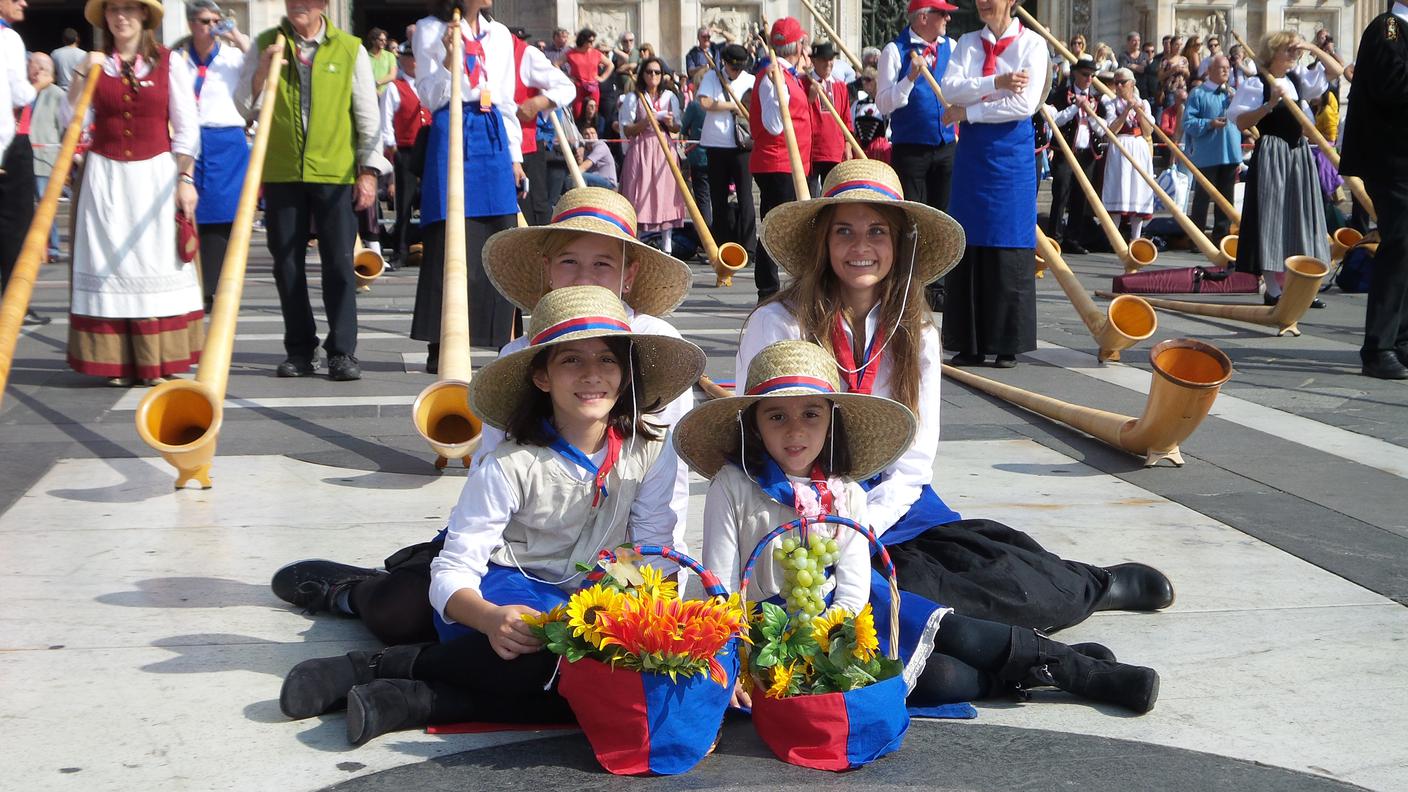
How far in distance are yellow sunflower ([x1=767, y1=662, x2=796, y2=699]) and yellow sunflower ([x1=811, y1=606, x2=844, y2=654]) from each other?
80mm

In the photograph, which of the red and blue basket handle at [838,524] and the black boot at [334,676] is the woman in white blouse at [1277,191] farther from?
the black boot at [334,676]

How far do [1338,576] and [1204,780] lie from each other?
1610mm

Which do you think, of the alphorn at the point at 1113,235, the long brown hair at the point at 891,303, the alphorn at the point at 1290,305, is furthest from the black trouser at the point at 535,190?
the long brown hair at the point at 891,303

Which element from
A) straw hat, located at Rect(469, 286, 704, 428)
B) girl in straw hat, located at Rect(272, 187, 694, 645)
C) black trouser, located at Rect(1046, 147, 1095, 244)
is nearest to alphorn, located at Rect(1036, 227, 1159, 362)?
girl in straw hat, located at Rect(272, 187, 694, 645)

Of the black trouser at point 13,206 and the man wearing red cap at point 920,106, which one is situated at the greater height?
the man wearing red cap at point 920,106

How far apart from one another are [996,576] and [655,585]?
112 cm

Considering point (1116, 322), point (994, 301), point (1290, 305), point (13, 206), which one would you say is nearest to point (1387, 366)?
point (1116, 322)

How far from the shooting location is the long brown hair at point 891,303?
13.0ft

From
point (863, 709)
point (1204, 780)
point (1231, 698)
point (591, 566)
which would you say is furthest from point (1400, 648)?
point (591, 566)

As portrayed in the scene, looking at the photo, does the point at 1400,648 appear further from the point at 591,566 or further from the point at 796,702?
the point at 591,566

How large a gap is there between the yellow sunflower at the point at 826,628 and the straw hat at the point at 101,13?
16.3 feet

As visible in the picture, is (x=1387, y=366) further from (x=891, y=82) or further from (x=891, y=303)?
(x=891, y=303)

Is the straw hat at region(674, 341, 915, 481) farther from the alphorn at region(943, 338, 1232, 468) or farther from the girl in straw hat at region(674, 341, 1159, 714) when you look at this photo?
the alphorn at region(943, 338, 1232, 468)

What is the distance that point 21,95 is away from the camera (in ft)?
26.6
